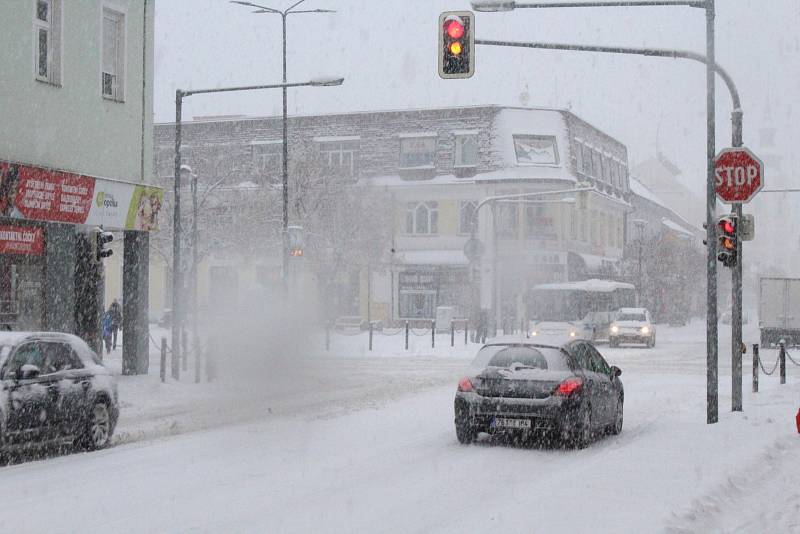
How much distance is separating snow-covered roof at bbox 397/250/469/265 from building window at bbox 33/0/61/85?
129 ft

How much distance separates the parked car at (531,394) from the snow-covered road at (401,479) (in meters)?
0.31

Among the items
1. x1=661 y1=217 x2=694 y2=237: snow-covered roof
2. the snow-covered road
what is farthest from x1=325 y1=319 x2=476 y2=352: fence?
x1=661 y1=217 x2=694 y2=237: snow-covered roof

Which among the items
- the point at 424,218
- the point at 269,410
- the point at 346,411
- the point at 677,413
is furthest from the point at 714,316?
the point at 424,218

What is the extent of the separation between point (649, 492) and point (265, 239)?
166 ft

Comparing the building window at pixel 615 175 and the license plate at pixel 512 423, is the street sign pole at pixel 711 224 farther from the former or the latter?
the building window at pixel 615 175

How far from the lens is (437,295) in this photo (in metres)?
62.7

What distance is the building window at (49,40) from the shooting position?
22.9 meters

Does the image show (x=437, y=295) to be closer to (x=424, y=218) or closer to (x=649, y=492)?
(x=424, y=218)

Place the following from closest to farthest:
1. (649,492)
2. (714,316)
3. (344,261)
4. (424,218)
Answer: (649,492) → (714,316) → (344,261) → (424,218)

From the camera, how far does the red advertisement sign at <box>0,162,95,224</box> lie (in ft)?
70.2

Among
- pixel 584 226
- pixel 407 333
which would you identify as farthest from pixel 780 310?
pixel 584 226

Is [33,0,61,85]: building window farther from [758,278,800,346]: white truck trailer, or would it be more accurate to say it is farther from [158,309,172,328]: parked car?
[158,309,172,328]: parked car

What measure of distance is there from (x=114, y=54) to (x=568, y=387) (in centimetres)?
1517

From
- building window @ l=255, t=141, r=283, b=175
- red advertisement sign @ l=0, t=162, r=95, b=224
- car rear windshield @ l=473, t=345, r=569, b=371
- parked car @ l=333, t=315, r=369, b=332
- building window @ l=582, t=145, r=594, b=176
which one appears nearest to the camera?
car rear windshield @ l=473, t=345, r=569, b=371
